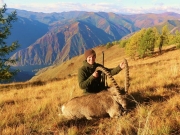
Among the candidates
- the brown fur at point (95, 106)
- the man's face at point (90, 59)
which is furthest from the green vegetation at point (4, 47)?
the brown fur at point (95, 106)

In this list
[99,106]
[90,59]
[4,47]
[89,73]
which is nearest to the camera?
[99,106]

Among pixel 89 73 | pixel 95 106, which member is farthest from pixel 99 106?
pixel 89 73

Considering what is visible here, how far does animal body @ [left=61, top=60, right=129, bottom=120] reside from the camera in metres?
7.01

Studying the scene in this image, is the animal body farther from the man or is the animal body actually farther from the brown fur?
the man

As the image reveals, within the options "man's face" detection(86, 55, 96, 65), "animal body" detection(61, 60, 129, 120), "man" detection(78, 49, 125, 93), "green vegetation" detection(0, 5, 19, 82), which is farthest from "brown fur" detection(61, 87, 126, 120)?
"green vegetation" detection(0, 5, 19, 82)

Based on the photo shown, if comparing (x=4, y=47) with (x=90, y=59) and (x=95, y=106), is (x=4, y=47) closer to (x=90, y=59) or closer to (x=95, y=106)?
(x=90, y=59)

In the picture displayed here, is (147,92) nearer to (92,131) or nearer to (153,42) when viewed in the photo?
(92,131)

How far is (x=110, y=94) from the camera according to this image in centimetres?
736

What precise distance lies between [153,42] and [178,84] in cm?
6782

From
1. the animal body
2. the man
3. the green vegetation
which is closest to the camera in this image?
the animal body

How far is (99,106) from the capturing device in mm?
7250

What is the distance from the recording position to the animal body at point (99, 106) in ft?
23.0

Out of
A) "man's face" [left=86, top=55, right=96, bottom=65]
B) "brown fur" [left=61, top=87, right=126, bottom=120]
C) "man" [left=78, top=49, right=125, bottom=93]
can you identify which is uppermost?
"man's face" [left=86, top=55, right=96, bottom=65]

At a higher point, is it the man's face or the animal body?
the man's face
